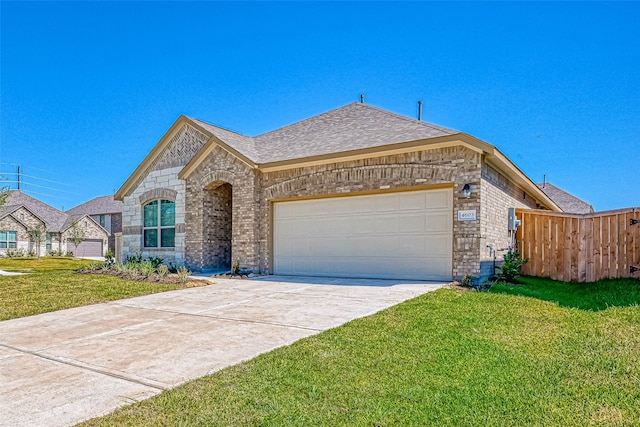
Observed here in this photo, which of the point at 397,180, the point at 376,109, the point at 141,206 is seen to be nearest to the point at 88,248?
the point at 141,206

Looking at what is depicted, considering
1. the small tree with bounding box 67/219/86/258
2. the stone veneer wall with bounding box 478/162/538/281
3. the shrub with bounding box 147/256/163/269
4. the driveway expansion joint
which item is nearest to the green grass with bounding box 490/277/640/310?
the stone veneer wall with bounding box 478/162/538/281

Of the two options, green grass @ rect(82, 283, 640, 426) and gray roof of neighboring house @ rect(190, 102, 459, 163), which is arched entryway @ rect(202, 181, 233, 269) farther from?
green grass @ rect(82, 283, 640, 426)

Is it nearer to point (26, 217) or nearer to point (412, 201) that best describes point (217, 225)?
point (412, 201)

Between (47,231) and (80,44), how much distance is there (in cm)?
2963

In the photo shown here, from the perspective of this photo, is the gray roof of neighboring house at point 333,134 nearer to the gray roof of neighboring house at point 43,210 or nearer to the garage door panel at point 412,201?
the garage door panel at point 412,201

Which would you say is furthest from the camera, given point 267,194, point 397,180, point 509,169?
point 267,194

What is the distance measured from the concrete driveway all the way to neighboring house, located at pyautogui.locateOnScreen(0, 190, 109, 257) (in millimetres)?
34067

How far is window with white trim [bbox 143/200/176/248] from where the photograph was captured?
51.7 feet

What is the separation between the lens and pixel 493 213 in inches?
429

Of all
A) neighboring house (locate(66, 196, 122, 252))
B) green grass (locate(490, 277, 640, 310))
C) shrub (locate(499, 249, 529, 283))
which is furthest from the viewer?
neighboring house (locate(66, 196, 122, 252))

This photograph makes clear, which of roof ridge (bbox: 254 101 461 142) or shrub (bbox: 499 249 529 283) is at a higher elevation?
roof ridge (bbox: 254 101 461 142)

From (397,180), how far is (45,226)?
37.3 metres

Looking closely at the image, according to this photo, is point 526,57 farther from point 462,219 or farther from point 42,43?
point 42,43

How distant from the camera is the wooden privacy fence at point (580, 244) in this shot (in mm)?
9750
